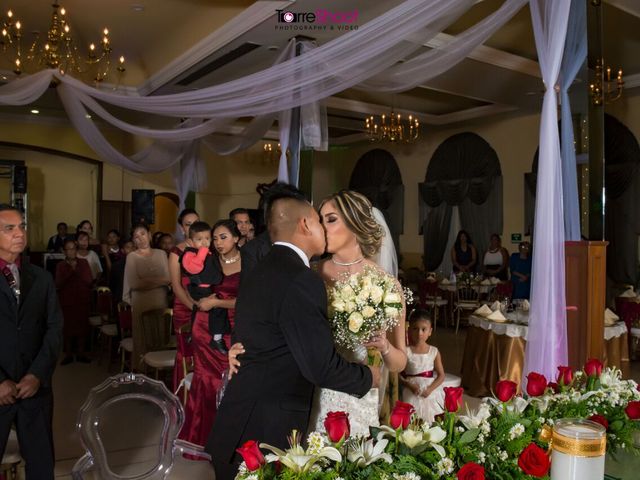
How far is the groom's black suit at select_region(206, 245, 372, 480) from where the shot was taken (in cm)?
202

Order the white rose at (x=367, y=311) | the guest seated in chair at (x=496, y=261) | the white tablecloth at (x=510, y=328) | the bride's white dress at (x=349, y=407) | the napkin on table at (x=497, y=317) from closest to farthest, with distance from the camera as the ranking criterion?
the white rose at (x=367, y=311) < the bride's white dress at (x=349, y=407) < the white tablecloth at (x=510, y=328) < the napkin on table at (x=497, y=317) < the guest seated in chair at (x=496, y=261)

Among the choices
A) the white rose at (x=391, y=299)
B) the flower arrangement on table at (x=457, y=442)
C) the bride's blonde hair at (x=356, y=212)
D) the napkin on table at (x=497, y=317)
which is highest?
the bride's blonde hair at (x=356, y=212)

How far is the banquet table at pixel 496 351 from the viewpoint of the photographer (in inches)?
239

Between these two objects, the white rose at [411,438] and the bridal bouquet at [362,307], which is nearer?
the white rose at [411,438]

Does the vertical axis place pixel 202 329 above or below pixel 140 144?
below

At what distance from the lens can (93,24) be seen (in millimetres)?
8414

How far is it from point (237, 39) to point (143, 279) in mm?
2974

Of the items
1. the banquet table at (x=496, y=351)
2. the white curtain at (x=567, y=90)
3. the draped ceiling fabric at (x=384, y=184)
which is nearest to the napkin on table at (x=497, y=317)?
the banquet table at (x=496, y=351)

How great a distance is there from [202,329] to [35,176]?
11.4 metres

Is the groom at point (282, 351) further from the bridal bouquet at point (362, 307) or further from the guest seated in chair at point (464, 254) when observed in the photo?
the guest seated in chair at point (464, 254)

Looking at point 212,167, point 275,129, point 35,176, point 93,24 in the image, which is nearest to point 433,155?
point 275,129

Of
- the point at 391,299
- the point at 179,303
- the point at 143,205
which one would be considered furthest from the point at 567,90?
the point at 143,205

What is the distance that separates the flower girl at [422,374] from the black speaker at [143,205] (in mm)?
9558

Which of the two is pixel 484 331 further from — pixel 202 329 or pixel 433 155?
pixel 433 155
